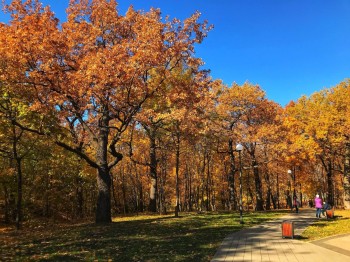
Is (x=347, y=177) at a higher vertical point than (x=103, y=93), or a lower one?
lower

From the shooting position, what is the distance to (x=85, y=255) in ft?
32.8

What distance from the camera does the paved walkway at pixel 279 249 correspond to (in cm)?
966

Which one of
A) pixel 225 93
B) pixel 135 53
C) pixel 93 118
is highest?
pixel 225 93

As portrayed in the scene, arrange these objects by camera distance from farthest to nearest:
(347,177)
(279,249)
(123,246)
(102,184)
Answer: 1. (347,177)
2. (102,184)
3. (123,246)
4. (279,249)

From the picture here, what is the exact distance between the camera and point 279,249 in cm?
1107

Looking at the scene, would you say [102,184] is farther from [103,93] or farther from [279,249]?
[279,249]

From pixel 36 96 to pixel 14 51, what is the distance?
96.4 inches

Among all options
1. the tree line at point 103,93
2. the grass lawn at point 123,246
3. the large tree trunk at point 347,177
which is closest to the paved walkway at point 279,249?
the grass lawn at point 123,246

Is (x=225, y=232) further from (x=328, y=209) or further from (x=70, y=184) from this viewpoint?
(x=70, y=184)

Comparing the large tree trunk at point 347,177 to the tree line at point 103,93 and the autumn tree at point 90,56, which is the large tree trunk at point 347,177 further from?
the autumn tree at point 90,56

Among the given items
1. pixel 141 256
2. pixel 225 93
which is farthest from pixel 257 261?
pixel 225 93

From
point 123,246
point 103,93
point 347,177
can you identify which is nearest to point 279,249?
point 123,246

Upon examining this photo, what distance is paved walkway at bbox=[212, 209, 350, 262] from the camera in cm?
966

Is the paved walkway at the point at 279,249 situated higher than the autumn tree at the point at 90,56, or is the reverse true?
the autumn tree at the point at 90,56
